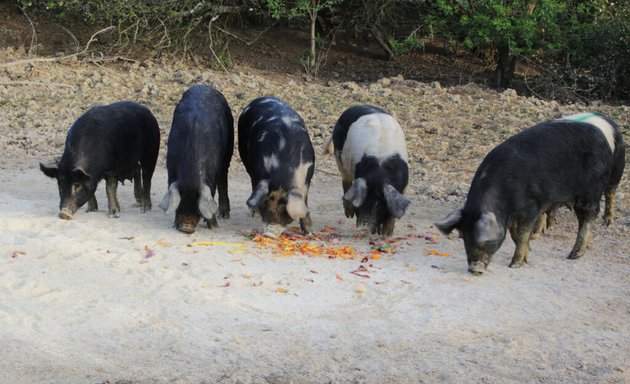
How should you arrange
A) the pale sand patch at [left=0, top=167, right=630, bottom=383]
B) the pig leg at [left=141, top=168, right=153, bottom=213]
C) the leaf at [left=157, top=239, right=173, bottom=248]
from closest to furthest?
the pale sand patch at [left=0, top=167, right=630, bottom=383] < the leaf at [left=157, top=239, right=173, bottom=248] < the pig leg at [left=141, top=168, right=153, bottom=213]

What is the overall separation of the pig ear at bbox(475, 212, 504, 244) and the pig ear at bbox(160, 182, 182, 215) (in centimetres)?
275

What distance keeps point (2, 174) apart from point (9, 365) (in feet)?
19.5

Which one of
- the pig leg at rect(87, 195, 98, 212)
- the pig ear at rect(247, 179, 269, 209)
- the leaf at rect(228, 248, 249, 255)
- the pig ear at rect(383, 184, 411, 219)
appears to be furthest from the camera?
the pig leg at rect(87, 195, 98, 212)

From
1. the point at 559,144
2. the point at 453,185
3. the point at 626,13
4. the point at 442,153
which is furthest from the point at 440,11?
the point at 559,144

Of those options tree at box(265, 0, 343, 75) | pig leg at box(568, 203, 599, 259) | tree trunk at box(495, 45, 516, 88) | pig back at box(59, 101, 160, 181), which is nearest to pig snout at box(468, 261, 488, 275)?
pig leg at box(568, 203, 599, 259)

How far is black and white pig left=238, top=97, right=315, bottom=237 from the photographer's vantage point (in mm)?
8414

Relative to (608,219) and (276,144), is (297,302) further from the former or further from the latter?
(608,219)

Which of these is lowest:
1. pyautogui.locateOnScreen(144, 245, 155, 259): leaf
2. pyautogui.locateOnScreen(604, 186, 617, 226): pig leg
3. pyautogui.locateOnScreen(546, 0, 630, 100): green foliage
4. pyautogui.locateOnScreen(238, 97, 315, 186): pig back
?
pyautogui.locateOnScreen(144, 245, 155, 259): leaf

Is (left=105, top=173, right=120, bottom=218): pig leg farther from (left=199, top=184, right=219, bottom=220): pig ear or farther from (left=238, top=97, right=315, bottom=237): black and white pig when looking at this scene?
(left=238, top=97, right=315, bottom=237): black and white pig

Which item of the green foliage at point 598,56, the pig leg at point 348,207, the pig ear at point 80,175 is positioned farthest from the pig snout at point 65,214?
the green foliage at point 598,56

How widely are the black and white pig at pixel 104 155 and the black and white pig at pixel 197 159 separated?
638 mm

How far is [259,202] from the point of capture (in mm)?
8266

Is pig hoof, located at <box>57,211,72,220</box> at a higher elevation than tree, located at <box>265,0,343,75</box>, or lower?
lower

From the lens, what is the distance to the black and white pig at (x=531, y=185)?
24.8ft
